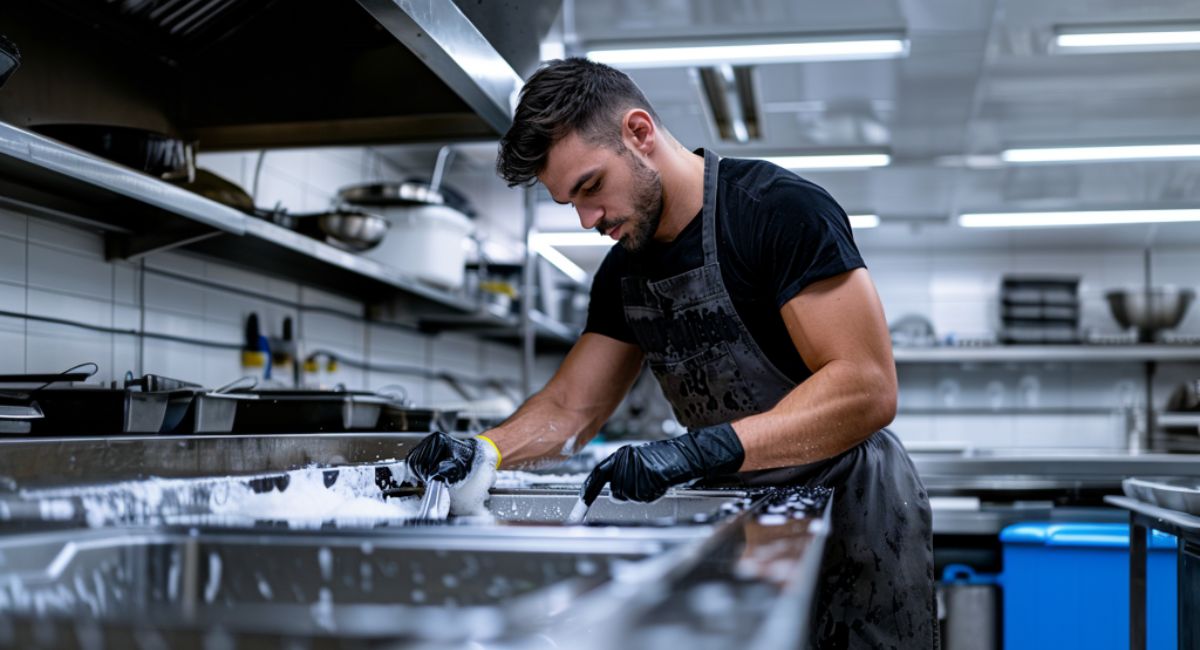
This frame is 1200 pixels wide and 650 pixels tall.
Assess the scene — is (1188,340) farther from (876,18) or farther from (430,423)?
(430,423)

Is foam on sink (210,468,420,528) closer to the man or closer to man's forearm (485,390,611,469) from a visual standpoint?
the man

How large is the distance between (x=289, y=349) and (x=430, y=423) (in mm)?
708

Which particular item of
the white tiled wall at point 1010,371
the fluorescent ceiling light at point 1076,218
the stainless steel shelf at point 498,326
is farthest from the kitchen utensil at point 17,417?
the white tiled wall at point 1010,371

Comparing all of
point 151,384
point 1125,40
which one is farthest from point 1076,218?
point 151,384

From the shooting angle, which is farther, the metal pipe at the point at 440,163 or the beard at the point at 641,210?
the metal pipe at the point at 440,163

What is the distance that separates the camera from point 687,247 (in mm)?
1761

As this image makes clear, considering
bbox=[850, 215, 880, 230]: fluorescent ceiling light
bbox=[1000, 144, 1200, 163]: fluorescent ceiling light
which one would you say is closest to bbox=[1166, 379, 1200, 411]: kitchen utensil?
bbox=[1000, 144, 1200, 163]: fluorescent ceiling light

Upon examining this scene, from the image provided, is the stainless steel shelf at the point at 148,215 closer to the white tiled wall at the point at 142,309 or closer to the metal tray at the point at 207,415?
the white tiled wall at the point at 142,309

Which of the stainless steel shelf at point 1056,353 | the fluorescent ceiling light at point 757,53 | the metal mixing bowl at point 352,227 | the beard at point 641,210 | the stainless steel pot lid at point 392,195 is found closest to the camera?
the beard at point 641,210

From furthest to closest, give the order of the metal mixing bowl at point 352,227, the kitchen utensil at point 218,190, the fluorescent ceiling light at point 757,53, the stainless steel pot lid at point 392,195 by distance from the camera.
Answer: the fluorescent ceiling light at point 757,53
the stainless steel pot lid at point 392,195
the metal mixing bowl at point 352,227
the kitchen utensil at point 218,190

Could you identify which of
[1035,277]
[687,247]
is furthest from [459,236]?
[1035,277]

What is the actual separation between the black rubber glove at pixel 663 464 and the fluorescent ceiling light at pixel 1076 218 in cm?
479

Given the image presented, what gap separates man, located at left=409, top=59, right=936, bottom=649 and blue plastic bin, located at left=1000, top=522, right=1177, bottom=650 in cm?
164

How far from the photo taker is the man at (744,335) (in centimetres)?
151
